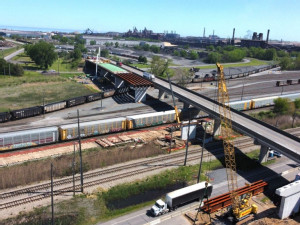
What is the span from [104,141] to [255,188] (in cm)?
2497

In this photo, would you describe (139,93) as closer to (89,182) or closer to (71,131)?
(71,131)

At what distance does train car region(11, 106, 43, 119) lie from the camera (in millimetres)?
54000

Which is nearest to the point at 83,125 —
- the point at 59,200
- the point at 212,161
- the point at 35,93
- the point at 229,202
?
the point at 59,200

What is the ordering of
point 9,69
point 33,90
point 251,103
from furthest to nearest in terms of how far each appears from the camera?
point 9,69
point 33,90
point 251,103

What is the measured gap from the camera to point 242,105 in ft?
228

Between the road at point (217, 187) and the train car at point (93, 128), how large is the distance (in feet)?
65.7

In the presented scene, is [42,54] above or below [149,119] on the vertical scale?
above

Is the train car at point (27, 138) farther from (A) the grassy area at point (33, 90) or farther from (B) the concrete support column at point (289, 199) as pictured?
(B) the concrete support column at point (289, 199)

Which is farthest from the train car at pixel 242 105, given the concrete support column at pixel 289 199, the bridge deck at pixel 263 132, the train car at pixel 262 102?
the concrete support column at pixel 289 199

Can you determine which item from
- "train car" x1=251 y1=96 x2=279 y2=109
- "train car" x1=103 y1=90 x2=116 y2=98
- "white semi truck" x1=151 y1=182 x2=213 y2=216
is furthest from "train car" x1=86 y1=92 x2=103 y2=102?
"white semi truck" x1=151 y1=182 x2=213 y2=216

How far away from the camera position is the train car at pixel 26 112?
54.0 m

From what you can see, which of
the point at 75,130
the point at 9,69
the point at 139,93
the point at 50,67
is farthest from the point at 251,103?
the point at 50,67

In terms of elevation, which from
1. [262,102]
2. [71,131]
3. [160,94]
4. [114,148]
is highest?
[160,94]

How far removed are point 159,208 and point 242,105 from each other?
157 feet
